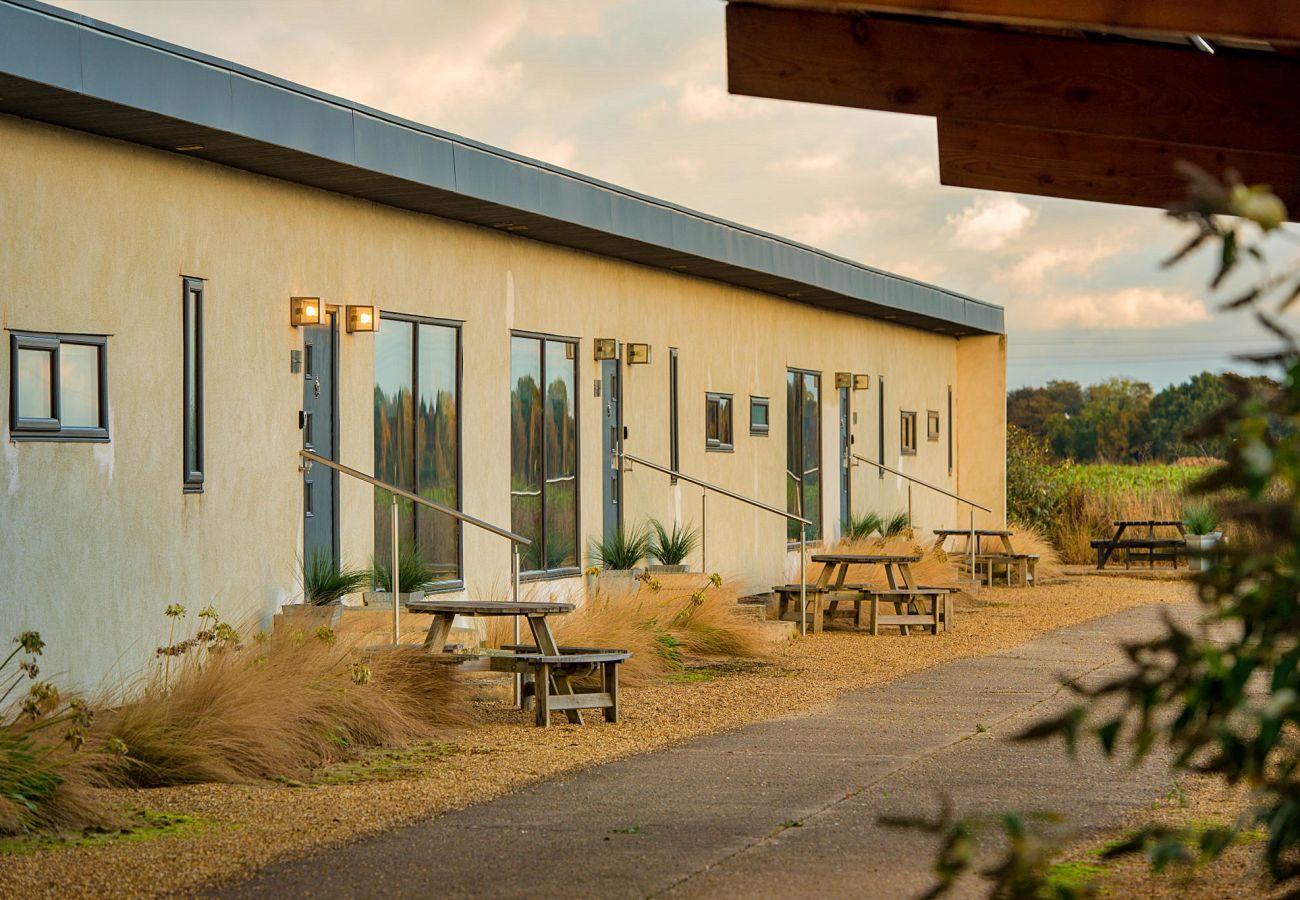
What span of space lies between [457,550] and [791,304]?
8648 millimetres

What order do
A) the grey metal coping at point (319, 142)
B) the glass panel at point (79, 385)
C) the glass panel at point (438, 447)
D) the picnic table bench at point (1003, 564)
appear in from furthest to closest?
1. the picnic table bench at point (1003, 564)
2. the glass panel at point (438, 447)
3. the glass panel at point (79, 385)
4. the grey metal coping at point (319, 142)

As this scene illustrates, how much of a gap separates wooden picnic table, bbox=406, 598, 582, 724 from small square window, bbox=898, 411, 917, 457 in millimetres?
15564

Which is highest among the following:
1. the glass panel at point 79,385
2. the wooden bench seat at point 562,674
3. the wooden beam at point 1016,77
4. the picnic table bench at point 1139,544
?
the wooden beam at point 1016,77

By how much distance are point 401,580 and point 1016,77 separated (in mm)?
7004

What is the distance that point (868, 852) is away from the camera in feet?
19.9

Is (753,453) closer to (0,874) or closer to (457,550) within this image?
(457,550)

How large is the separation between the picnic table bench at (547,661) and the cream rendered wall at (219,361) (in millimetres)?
1696

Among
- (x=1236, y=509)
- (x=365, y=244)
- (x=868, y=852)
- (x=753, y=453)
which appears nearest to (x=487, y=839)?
(x=868, y=852)

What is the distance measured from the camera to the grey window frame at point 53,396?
9.12m

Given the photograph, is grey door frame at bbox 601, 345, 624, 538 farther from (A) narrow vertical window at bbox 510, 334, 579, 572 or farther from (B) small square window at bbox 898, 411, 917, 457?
(B) small square window at bbox 898, 411, 917, 457

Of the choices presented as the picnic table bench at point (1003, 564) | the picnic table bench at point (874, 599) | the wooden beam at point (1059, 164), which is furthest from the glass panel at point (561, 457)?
the wooden beam at point (1059, 164)

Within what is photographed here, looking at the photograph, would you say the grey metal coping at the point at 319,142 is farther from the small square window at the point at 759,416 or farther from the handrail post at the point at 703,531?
the handrail post at the point at 703,531

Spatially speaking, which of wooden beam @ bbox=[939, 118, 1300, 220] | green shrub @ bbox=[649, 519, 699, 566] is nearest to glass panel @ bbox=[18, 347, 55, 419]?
wooden beam @ bbox=[939, 118, 1300, 220]

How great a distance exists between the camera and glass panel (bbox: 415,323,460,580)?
43.3 ft
